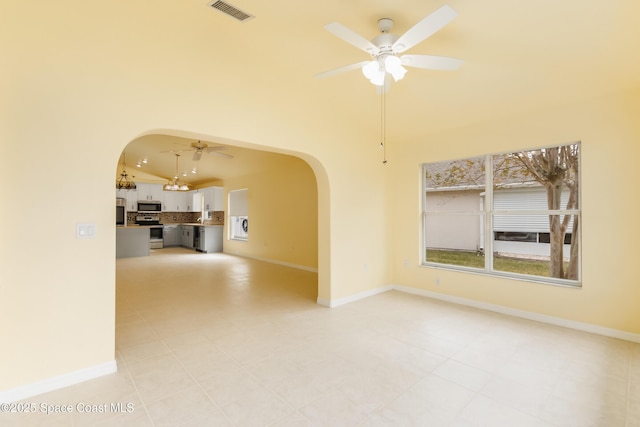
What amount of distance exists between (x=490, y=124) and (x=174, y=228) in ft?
36.0

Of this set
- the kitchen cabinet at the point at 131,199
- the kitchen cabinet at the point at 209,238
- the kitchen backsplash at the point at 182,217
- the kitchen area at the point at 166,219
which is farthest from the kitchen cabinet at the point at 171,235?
the kitchen cabinet at the point at 209,238

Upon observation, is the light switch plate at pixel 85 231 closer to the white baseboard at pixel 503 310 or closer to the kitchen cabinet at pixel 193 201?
the white baseboard at pixel 503 310

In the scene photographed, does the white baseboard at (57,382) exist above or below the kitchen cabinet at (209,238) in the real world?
below

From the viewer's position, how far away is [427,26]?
1.93 meters

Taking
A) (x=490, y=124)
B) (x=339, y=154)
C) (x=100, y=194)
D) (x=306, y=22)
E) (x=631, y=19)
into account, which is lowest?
(x=100, y=194)

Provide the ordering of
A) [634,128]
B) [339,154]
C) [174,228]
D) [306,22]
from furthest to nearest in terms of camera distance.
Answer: [174,228], [339,154], [634,128], [306,22]

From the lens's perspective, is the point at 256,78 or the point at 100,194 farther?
the point at 256,78

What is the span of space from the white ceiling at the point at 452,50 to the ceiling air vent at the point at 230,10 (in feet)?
0.23

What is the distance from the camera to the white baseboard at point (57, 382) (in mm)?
2076

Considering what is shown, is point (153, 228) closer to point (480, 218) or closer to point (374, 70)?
point (480, 218)

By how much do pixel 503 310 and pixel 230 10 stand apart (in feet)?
15.0

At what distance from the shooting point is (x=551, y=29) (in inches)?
99.0

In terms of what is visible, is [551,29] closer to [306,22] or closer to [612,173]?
[612,173]

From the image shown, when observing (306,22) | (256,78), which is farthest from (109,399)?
(306,22)
